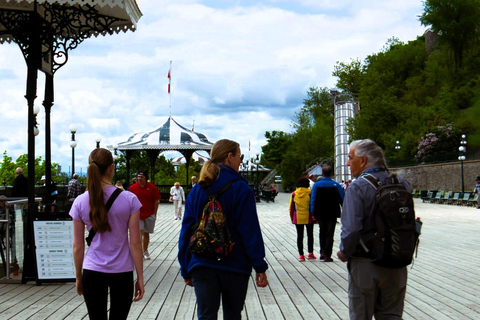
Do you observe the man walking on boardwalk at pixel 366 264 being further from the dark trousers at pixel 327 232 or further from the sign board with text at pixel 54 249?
the dark trousers at pixel 327 232

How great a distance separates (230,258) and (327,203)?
7753mm

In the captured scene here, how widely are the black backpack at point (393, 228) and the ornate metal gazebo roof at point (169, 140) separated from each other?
37.0m

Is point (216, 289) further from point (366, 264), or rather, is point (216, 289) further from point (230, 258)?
point (366, 264)

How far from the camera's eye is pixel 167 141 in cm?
4178

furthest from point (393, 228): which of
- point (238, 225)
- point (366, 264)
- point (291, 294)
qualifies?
point (291, 294)

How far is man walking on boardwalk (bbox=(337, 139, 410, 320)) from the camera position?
4.03 metres

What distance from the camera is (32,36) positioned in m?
9.73

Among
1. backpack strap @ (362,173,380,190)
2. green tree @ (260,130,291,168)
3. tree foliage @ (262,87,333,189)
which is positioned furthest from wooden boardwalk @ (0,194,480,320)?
green tree @ (260,130,291,168)

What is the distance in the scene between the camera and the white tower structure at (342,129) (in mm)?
80812

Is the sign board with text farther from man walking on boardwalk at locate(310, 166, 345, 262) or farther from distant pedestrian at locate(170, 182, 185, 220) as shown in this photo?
distant pedestrian at locate(170, 182, 185, 220)

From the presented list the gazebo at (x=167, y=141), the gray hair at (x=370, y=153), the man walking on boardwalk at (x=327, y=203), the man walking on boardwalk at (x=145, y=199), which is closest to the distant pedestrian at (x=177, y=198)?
the man walking on boardwalk at (x=145, y=199)

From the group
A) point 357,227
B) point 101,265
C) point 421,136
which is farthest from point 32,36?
point 421,136

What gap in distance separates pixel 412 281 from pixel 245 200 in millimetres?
6031

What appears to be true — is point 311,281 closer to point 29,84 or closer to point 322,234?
point 322,234
